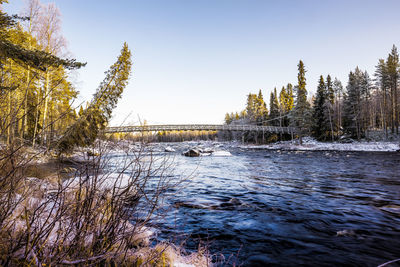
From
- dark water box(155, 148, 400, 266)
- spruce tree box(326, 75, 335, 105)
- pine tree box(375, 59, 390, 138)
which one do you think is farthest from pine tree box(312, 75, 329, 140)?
dark water box(155, 148, 400, 266)

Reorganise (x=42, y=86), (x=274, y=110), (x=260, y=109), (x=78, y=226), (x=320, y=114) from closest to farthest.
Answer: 1. (x=78, y=226)
2. (x=42, y=86)
3. (x=320, y=114)
4. (x=274, y=110)
5. (x=260, y=109)

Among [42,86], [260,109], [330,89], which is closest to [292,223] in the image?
[42,86]

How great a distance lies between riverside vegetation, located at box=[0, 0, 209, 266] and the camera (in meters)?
1.31

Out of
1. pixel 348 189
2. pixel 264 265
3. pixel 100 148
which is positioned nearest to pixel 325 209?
pixel 348 189

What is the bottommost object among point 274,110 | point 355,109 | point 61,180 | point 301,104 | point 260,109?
point 61,180

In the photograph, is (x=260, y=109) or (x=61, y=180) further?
(x=260, y=109)

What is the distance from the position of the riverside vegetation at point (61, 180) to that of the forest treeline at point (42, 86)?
0.02 meters

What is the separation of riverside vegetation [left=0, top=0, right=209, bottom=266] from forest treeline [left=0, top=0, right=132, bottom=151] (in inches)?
0.9

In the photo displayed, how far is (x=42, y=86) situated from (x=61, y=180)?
11149 mm

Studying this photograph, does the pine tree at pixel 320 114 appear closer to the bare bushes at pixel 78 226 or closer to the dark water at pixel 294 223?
the dark water at pixel 294 223

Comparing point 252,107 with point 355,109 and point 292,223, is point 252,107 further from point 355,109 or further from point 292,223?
point 292,223

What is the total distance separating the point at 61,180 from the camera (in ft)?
6.59

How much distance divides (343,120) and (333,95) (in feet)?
29.9

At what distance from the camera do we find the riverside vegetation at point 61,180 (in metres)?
→ 1.31
